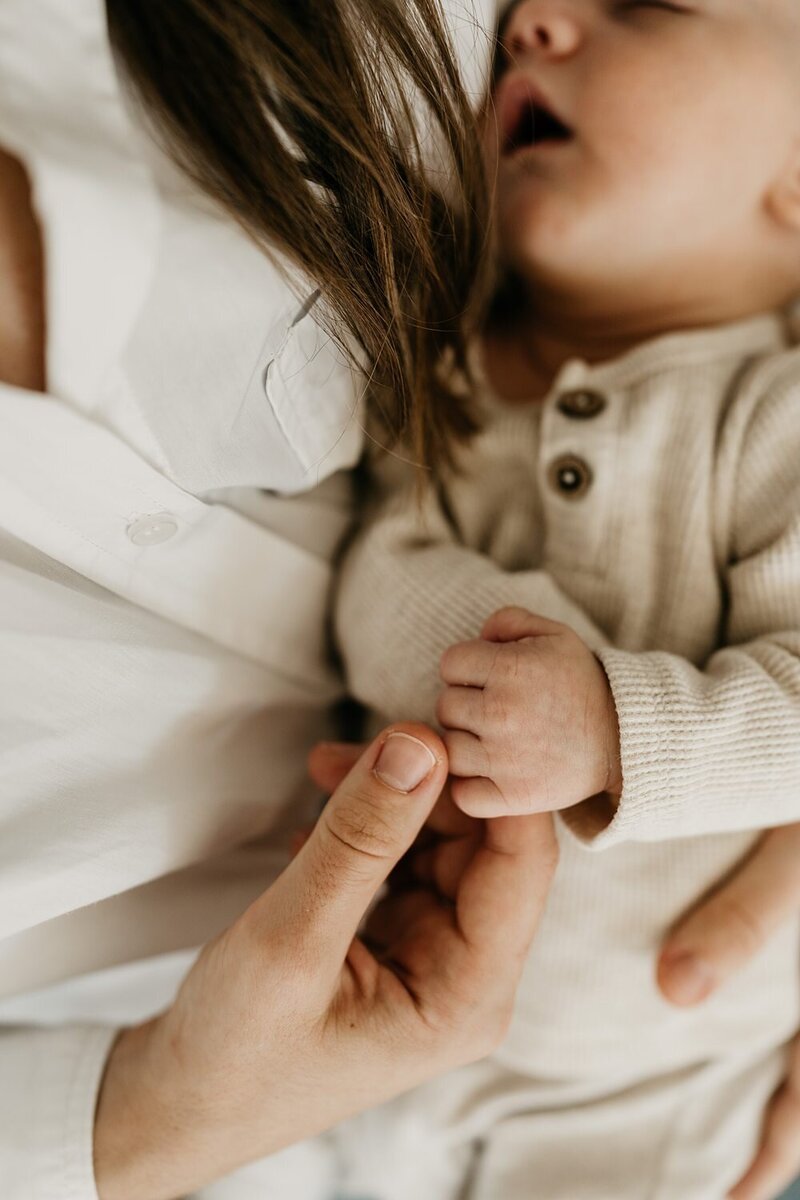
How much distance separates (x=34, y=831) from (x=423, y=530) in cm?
44

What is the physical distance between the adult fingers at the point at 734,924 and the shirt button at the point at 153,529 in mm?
596

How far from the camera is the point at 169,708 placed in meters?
0.74

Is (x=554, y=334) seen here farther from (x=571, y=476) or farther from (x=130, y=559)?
(x=130, y=559)

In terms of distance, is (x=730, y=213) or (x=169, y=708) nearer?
(x=169, y=708)

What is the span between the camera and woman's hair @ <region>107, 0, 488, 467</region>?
0.55 metres

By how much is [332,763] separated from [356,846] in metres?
0.17

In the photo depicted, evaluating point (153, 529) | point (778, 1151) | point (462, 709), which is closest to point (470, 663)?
point (462, 709)

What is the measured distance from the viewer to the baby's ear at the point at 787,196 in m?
0.91

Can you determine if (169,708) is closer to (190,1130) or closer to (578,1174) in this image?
(190,1130)

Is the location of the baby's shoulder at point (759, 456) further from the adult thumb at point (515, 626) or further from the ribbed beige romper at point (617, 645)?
the adult thumb at point (515, 626)

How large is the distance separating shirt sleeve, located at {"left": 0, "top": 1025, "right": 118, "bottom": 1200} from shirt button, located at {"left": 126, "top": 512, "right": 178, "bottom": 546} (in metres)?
0.46

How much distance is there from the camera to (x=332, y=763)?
77cm

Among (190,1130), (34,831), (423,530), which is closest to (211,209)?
(423,530)

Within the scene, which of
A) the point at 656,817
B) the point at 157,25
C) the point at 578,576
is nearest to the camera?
the point at 157,25
